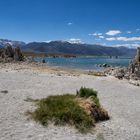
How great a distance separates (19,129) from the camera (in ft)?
52.6

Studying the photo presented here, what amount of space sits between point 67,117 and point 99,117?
256 cm

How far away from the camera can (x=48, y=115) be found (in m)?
17.8

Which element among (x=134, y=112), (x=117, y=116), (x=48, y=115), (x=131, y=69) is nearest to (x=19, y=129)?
(x=48, y=115)

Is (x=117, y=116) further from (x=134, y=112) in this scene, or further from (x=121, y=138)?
(x=121, y=138)

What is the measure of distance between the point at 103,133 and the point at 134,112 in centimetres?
685

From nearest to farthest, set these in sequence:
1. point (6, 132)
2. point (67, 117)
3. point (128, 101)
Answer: point (6, 132) → point (67, 117) → point (128, 101)

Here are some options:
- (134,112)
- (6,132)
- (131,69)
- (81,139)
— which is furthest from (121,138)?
(131,69)

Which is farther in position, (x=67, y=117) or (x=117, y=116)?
(x=117, y=116)

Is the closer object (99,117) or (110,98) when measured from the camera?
(99,117)

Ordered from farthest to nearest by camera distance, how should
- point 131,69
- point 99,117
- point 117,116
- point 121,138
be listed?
point 131,69
point 117,116
point 99,117
point 121,138

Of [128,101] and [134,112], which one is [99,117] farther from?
[128,101]

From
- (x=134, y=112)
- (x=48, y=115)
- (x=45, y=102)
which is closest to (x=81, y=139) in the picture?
(x=48, y=115)

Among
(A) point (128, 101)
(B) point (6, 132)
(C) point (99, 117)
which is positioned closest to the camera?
(B) point (6, 132)

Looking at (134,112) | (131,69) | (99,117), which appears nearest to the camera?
(99,117)
